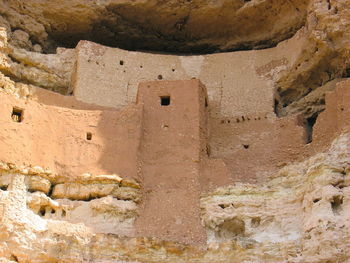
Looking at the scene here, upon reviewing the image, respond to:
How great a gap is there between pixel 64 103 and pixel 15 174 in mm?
2515

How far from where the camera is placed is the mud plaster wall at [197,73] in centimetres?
1783

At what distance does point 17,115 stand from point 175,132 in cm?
302

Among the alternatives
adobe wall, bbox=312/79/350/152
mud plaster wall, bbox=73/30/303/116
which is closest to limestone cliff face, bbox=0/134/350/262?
adobe wall, bbox=312/79/350/152

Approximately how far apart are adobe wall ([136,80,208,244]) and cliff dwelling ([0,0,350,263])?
24 millimetres

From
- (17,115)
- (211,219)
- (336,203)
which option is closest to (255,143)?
(211,219)

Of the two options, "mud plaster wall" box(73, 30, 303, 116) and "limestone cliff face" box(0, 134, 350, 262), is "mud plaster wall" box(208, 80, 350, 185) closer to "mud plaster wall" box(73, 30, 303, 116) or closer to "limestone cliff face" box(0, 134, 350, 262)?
"limestone cliff face" box(0, 134, 350, 262)

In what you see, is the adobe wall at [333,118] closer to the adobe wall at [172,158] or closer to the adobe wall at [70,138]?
the adobe wall at [172,158]

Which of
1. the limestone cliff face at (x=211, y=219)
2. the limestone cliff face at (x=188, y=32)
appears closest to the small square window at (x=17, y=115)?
the limestone cliff face at (x=211, y=219)

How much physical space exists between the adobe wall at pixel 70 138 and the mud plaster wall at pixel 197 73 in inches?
52.2

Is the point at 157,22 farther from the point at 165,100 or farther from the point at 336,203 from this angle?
the point at 336,203

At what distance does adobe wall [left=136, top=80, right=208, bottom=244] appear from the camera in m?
15.1

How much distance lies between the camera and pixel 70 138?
1595cm

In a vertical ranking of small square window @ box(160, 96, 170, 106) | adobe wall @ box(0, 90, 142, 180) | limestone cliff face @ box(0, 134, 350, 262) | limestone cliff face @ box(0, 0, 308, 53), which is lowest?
limestone cliff face @ box(0, 134, 350, 262)

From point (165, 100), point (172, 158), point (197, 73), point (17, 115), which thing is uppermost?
point (197, 73)
